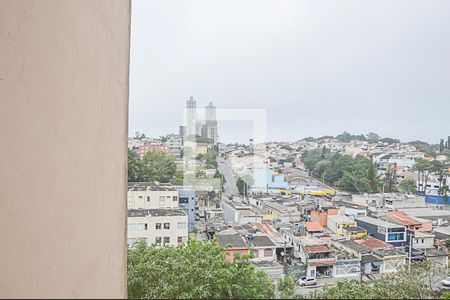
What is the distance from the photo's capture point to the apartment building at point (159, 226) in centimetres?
150

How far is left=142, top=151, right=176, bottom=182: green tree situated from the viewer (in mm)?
1584

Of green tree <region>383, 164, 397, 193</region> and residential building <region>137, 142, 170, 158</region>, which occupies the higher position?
residential building <region>137, 142, 170, 158</region>

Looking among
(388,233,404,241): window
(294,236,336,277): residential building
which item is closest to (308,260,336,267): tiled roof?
(294,236,336,277): residential building

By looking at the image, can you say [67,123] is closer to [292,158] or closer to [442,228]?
[292,158]

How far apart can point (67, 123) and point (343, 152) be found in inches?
39.7

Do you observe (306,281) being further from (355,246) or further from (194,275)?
(194,275)

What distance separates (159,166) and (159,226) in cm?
24

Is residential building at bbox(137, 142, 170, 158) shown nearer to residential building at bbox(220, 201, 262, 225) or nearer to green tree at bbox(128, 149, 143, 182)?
green tree at bbox(128, 149, 143, 182)

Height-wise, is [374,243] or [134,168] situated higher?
[134,168]

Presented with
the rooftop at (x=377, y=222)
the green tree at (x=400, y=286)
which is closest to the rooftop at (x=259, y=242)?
the green tree at (x=400, y=286)

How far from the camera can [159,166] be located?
1596 millimetres

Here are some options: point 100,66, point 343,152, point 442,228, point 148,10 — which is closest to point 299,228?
point 343,152

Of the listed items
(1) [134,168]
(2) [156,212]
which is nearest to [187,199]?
(2) [156,212]

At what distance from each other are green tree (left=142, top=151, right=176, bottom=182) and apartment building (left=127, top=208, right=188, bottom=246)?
137 mm
